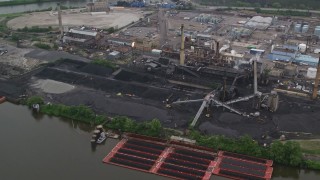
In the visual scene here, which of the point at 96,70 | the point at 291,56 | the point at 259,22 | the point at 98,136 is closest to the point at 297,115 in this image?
the point at 291,56

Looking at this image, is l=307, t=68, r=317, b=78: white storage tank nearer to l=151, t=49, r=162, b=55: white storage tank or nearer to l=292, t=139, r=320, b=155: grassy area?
l=292, t=139, r=320, b=155: grassy area

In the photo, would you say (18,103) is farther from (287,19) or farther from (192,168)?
(287,19)

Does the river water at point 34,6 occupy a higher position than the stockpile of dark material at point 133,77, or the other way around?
the river water at point 34,6

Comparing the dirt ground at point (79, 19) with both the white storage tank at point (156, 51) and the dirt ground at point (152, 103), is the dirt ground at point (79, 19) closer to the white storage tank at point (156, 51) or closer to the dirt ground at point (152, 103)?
the white storage tank at point (156, 51)

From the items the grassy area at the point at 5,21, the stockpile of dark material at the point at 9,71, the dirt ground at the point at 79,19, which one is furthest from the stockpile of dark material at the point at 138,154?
the grassy area at the point at 5,21

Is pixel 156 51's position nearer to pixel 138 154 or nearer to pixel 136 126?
pixel 136 126
